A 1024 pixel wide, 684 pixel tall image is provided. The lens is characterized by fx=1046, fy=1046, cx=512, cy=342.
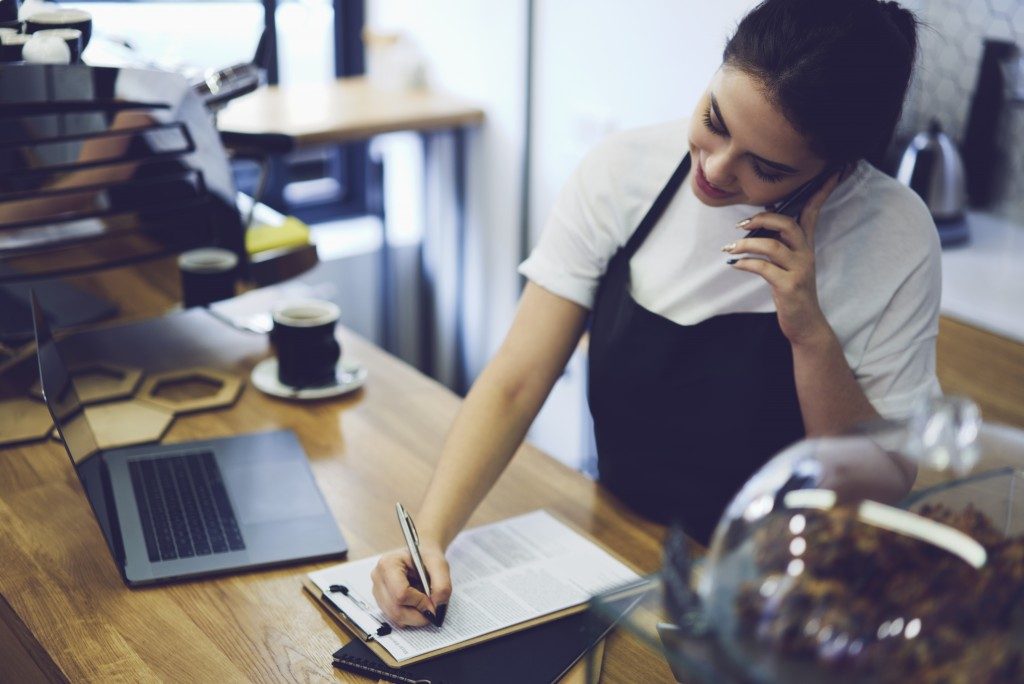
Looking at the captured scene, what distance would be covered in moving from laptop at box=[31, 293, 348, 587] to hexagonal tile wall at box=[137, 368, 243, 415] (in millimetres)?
104

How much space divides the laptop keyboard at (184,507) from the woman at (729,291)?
24 centimetres

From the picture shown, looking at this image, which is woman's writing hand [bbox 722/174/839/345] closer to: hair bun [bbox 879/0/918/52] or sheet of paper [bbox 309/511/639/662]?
hair bun [bbox 879/0/918/52]

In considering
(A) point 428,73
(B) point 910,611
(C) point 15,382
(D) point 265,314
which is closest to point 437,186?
(A) point 428,73

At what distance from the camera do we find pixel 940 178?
6.68ft

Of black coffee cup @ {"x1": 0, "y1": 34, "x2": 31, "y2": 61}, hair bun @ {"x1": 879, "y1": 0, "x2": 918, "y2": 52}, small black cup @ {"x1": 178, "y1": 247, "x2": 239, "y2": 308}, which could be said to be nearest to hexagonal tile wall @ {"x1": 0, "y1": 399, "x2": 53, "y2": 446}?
small black cup @ {"x1": 178, "y1": 247, "x2": 239, "y2": 308}

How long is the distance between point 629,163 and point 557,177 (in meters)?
1.52

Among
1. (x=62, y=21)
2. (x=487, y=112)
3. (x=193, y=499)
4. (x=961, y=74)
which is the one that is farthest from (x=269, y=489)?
Answer: (x=487, y=112)

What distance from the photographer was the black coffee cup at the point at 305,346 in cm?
150

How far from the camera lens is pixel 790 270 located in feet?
3.74

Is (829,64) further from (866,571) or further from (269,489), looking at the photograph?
(269,489)

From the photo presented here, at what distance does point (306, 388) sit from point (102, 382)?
0.30 meters

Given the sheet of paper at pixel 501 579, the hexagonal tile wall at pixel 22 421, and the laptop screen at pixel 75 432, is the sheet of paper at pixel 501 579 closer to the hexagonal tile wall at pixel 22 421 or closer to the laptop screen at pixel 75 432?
the laptop screen at pixel 75 432

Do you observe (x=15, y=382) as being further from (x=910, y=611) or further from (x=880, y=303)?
(x=910, y=611)

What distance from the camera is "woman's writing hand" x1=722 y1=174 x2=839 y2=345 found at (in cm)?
114
